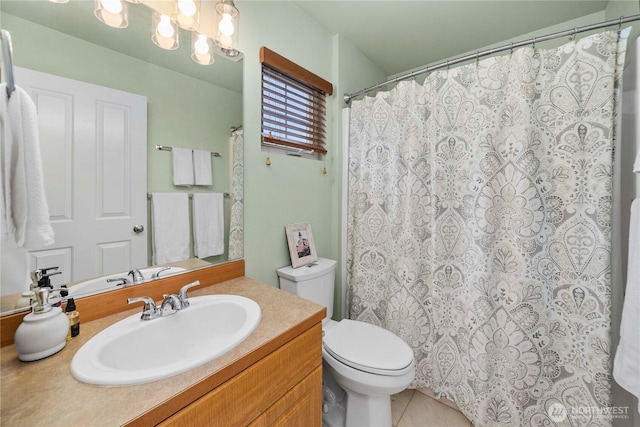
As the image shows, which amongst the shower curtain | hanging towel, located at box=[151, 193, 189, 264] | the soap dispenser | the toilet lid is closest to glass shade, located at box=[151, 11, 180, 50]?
the shower curtain

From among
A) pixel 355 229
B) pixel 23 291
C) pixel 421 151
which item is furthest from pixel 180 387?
pixel 421 151

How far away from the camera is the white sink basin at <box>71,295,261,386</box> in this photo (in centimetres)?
57

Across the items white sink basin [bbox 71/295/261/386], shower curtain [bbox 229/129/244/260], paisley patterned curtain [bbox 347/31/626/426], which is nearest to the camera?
white sink basin [bbox 71/295/261/386]

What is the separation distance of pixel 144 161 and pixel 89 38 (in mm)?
432

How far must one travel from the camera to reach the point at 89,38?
0.85 metres

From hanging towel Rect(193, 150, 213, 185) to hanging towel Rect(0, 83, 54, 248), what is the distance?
0.58 m

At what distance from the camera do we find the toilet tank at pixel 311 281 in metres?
1.43

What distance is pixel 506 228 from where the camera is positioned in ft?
4.11

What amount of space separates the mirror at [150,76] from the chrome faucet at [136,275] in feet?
0.07

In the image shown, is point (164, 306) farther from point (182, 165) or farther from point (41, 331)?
point (182, 165)

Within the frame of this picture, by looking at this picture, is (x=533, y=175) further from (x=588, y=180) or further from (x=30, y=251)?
(x=30, y=251)

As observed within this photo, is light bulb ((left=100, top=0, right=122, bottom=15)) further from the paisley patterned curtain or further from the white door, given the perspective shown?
the paisley patterned curtain

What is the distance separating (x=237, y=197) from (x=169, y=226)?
346mm

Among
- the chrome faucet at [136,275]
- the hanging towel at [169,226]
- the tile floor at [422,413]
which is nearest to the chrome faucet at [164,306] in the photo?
the chrome faucet at [136,275]
